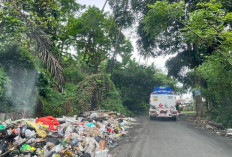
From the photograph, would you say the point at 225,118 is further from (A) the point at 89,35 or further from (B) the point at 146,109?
(A) the point at 89,35

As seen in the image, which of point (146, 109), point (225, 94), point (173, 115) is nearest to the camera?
point (225, 94)

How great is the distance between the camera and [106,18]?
26.0m

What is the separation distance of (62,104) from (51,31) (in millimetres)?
4832

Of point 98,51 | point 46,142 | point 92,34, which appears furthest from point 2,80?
point 98,51

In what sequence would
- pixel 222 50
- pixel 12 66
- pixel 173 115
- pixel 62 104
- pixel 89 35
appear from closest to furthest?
pixel 222 50, pixel 12 66, pixel 62 104, pixel 173 115, pixel 89 35

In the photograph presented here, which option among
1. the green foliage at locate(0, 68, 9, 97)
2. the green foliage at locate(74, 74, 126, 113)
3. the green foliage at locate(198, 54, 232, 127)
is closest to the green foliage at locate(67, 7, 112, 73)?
the green foliage at locate(74, 74, 126, 113)

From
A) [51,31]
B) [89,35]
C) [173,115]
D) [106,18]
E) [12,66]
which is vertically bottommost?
[173,115]

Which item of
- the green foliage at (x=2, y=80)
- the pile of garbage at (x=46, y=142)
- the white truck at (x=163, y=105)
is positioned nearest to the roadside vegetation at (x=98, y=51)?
the green foliage at (x=2, y=80)

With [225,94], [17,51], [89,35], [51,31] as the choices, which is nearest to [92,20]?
[89,35]

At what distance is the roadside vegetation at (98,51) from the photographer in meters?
9.73

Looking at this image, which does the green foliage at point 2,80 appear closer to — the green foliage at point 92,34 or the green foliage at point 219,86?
the green foliage at point 219,86

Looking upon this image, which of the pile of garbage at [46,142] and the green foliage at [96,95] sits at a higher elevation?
the green foliage at [96,95]

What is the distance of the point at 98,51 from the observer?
27.2m

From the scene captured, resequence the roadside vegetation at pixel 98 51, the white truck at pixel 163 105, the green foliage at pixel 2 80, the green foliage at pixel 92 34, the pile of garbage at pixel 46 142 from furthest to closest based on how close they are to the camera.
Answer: the green foliage at pixel 92 34 < the white truck at pixel 163 105 < the roadside vegetation at pixel 98 51 < the green foliage at pixel 2 80 < the pile of garbage at pixel 46 142
